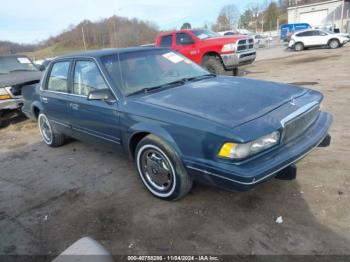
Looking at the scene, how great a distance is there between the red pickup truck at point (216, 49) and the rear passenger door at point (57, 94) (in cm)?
564

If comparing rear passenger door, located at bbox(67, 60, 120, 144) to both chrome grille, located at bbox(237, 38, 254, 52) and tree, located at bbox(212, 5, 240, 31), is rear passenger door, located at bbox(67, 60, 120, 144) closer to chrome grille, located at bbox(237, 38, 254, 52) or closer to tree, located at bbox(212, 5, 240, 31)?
chrome grille, located at bbox(237, 38, 254, 52)

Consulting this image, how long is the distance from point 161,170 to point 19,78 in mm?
5962

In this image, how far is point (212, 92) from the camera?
3328 mm

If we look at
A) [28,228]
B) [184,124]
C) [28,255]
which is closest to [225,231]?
[184,124]

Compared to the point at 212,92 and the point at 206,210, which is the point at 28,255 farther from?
the point at 212,92

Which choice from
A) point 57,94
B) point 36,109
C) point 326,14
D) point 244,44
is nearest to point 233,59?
point 244,44

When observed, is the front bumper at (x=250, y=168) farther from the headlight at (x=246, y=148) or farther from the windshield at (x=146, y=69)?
the windshield at (x=146, y=69)

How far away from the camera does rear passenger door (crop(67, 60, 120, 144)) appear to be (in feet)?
11.8

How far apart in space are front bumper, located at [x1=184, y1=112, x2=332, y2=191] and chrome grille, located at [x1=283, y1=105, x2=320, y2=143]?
7 cm

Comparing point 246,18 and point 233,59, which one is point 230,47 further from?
point 246,18

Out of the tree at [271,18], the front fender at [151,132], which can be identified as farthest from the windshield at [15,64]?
the tree at [271,18]

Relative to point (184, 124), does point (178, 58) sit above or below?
above

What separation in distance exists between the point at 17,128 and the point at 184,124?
19.6ft

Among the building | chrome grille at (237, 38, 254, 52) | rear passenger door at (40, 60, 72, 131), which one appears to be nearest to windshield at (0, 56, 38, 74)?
rear passenger door at (40, 60, 72, 131)
